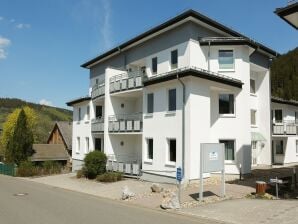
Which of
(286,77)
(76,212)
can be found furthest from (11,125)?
(286,77)

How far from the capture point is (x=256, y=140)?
29.6 meters

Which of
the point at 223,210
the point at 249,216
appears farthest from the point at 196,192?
the point at 249,216

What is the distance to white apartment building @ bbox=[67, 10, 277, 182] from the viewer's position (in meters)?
22.6

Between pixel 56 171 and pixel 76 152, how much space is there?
3201mm

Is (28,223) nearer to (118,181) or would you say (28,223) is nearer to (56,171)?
(118,181)

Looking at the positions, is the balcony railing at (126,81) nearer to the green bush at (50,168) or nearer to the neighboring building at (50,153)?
the green bush at (50,168)

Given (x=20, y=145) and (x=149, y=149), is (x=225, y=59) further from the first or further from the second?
(x=20, y=145)

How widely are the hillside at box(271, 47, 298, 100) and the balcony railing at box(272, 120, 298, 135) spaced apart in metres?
59.4

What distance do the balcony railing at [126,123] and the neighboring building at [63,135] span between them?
2213cm

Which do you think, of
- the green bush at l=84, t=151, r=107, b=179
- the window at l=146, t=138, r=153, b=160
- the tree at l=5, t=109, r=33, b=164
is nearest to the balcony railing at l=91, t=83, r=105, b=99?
the green bush at l=84, t=151, r=107, b=179

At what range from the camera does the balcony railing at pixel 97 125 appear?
3234cm

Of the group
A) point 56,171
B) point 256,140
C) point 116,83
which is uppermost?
point 116,83

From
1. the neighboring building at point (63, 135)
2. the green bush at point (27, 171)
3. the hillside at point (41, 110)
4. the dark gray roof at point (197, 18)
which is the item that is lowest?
the green bush at point (27, 171)

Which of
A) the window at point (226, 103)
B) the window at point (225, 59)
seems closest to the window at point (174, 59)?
→ the window at point (225, 59)
